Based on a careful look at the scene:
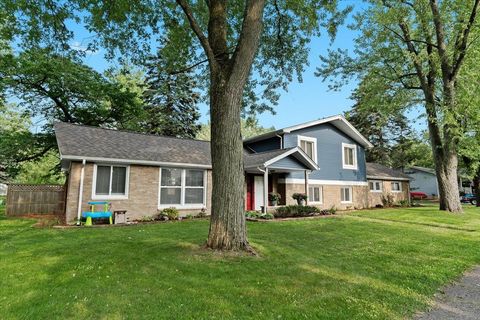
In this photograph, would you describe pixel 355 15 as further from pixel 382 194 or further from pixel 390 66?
pixel 382 194

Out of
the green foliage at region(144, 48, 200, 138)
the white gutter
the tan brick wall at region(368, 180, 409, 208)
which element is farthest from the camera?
the green foliage at region(144, 48, 200, 138)

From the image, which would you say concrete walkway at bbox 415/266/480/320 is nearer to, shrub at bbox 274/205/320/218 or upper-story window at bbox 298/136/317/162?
shrub at bbox 274/205/320/218

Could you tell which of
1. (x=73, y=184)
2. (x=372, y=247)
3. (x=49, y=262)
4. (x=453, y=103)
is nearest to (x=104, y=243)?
(x=49, y=262)

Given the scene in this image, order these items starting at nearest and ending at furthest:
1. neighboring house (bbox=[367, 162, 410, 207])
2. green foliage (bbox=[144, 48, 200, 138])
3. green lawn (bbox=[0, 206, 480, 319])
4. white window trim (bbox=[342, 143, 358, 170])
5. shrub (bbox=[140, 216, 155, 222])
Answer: green lawn (bbox=[0, 206, 480, 319]) < shrub (bbox=[140, 216, 155, 222]) < white window trim (bbox=[342, 143, 358, 170]) < neighboring house (bbox=[367, 162, 410, 207]) < green foliage (bbox=[144, 48, 200, 138])

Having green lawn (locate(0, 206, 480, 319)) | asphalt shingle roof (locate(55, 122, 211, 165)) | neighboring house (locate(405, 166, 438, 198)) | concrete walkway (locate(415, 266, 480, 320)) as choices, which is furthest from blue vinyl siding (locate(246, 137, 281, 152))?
neighboring house (locate(405, 166, 438, 198))

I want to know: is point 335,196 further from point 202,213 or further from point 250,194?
point 202,213

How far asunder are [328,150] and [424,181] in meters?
34.5

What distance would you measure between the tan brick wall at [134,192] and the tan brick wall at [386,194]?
17.2 meters

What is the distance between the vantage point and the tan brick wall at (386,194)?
24.8 meters

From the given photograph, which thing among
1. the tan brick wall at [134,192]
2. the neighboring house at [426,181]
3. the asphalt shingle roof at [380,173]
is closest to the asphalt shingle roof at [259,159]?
the tan brick wall at [134,192]

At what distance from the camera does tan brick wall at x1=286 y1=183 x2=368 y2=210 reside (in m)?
19.0

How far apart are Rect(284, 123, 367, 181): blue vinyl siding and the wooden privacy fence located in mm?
14889

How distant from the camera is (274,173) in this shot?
1905 cm

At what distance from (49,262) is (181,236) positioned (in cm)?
365
